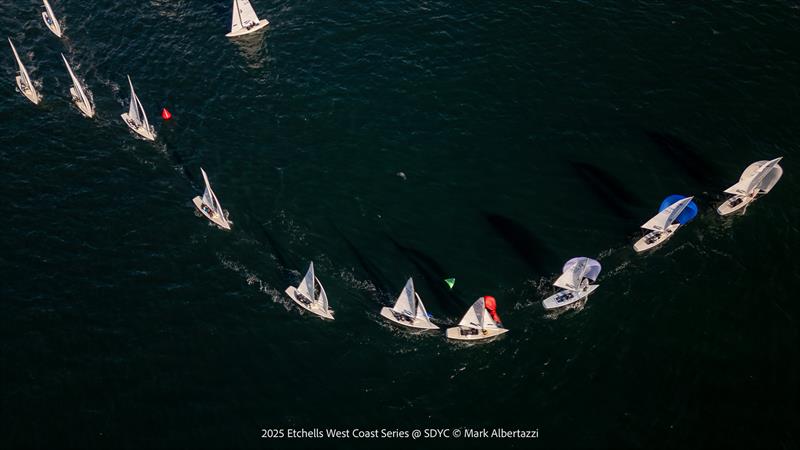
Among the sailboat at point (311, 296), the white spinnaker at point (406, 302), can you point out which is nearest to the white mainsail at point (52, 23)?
the sailboat at point (311, 296)

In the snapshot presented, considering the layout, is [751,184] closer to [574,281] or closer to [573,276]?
[573,276]

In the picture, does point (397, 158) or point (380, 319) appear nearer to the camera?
point (380, 319)

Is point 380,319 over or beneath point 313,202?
beneath

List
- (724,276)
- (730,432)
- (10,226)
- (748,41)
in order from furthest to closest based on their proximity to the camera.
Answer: (748,41), (10,226), (724,276), (730,432)

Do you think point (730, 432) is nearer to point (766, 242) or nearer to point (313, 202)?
point (766, 242)

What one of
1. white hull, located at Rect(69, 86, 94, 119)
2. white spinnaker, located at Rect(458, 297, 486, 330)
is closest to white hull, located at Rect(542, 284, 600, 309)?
white spinnaker, located at Rect(458, 297, 486, 330)

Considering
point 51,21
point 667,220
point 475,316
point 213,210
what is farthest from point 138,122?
point 667,220

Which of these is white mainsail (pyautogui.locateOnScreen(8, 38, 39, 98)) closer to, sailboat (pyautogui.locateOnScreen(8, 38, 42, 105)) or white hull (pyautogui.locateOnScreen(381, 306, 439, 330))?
sailboat (pyautogui.locateOnScreen(8, 38, 42, 105))

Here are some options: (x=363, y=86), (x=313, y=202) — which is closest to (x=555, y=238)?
(x=313, y=202)
